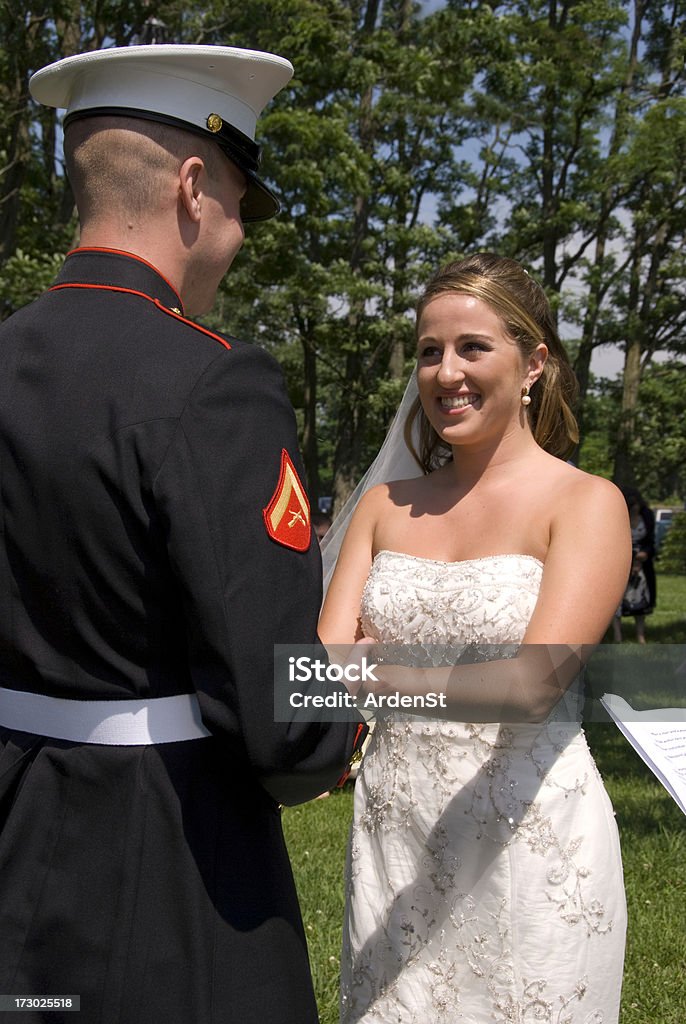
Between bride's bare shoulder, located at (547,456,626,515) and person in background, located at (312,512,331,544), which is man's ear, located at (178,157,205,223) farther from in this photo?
person in background, located at (312,512,331,544)

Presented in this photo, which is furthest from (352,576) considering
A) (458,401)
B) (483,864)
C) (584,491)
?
(483,864)

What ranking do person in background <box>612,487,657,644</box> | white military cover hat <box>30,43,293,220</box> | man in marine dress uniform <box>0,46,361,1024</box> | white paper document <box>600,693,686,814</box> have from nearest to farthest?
man in marine dress uniform <box>0,46,361,1024</box> → white military cover hat <box>30,43,293,220</box> → white paper document <box>600,693,686,814</box> → person in background <box>612,487,657,644</box>

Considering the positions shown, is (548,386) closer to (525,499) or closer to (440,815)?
(525,499)

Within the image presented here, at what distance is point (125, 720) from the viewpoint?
1.58 meters

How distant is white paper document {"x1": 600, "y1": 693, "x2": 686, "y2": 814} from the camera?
1.95 m

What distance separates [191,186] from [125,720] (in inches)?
34.7

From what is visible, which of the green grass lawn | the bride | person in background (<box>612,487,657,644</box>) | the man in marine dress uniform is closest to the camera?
the man in marine dress uniform

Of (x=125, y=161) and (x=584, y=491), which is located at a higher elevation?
(x=125, y=161)

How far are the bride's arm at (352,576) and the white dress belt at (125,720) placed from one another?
941 mm

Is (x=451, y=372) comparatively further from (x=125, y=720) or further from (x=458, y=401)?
(x=125, y=720)

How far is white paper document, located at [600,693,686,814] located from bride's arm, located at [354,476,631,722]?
14 centimetres

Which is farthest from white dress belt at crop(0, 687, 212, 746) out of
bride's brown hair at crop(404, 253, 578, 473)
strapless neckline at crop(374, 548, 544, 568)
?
bride's brown hair at crop(404, 253, 578, 473)

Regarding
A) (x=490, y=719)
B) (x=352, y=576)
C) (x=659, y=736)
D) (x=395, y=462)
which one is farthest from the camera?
(x=395, y=462)

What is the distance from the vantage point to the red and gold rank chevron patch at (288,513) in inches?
59.9
